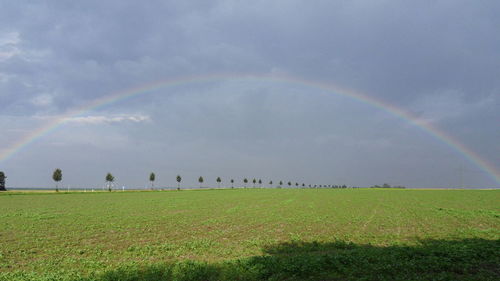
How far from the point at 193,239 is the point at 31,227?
14724 millimetres

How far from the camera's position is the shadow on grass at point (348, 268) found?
34.5 feet

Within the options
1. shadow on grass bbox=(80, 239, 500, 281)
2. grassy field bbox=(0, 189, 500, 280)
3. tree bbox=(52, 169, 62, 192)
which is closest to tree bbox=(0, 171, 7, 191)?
tree bbox=(52, 169, 62, 192)

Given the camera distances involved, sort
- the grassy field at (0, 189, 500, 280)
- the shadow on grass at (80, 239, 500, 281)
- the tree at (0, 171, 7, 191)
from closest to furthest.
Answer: the shadow on grass at (80, 239, 500, 281), the grassy field at (0, 189, 500, 280), the tree at (0, 171, 7, 191)

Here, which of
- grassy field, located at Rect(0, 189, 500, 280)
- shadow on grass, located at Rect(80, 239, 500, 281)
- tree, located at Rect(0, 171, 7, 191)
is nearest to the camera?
shadow on grass, located at Rect(80, 239, 500, 281)

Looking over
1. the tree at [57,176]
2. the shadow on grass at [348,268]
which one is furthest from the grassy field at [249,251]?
the tree at [57,176]

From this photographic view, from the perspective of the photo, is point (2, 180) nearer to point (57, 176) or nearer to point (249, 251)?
point (57, 176)

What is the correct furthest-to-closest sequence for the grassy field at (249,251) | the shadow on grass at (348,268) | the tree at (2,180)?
the tree at (2,180)
the grassy field at (249,251)
the shadow on grass at (348,268)

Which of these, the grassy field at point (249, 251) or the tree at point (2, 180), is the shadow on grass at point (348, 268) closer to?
the grassy field at point (249, 251)

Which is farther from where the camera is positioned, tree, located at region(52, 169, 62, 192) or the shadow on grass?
tree, located at region(52, 169, 62, 192)

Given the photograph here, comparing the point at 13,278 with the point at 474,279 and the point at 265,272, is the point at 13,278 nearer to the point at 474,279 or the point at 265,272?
the point at 265,272

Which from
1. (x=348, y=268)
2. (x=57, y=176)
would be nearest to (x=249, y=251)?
(x=348, y=268)

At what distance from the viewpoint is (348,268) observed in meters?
11.1

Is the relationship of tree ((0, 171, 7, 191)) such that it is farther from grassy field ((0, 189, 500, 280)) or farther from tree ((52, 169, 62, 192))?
grassy field ((0, 189, 500, 280))

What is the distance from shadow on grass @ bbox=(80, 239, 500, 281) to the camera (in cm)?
1051
